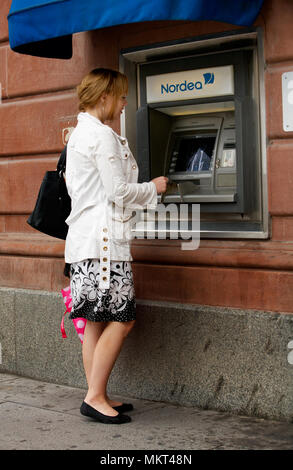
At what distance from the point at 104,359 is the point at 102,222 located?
810mm

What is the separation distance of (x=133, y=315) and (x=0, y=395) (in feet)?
4.74

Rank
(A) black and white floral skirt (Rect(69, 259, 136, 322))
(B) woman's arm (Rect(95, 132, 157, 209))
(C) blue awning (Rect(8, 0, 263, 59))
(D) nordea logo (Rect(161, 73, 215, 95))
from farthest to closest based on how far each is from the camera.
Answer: (D) nordea logo (Rect(161, 73, 215, 95))
(A) black and white floral skirt (Rect(69, 259, 136, 322))
(B) woman's arm (Rect(95, 132, 157, 209))
(C) blue awning (Rect(8, 0, 263, 59))

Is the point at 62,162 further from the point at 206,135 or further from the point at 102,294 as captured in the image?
the point at 206,135

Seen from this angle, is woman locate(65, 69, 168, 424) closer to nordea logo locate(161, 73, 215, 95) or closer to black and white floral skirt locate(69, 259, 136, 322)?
black and white floral skirt locate(69, 259, 136, 322)

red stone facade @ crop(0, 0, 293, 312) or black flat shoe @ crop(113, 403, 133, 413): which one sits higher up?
red stone facade @ crop(0, 0, 293, 312)

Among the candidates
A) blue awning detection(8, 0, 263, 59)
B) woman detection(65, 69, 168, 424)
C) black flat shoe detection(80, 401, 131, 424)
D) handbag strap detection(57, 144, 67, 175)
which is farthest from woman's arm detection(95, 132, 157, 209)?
black flat shoe detection(80, 401, 131, 424)

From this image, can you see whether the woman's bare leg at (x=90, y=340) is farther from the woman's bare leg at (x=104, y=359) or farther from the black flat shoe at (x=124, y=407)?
the black flat shoe at (x=124, y=407)

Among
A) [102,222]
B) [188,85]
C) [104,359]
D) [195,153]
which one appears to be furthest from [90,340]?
[188,85]

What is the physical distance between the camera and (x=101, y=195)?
423cm

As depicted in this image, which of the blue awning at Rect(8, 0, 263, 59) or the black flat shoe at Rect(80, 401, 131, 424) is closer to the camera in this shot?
the blue awning at Rect(8, 0, 263, 59)

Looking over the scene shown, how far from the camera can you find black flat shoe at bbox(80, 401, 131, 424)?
434 centimetres

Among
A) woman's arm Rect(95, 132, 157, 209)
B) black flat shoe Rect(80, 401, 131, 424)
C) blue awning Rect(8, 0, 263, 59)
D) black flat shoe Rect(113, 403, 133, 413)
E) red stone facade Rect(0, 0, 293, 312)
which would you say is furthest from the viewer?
black flat shoe Rect(113, 403, 133, 413)

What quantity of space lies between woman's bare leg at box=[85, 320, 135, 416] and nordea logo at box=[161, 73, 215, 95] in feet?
5.38
